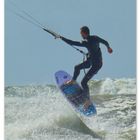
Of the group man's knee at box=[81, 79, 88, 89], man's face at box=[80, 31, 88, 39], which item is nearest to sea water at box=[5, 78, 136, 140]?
man's knee at box=[81, 79, 88, 89]

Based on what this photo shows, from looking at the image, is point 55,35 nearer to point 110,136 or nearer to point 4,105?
point 4,105

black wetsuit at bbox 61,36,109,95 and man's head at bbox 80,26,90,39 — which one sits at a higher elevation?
man's head at bbox 80,26,90,39

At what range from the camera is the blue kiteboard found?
6.64 ft

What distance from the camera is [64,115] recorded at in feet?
6.61

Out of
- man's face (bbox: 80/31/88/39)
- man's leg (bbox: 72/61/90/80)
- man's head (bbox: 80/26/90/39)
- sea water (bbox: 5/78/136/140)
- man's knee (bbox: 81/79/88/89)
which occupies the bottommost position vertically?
sea water (bbox: 5/78/136/140)

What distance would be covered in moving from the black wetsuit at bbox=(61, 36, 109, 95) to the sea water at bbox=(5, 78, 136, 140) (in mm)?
38

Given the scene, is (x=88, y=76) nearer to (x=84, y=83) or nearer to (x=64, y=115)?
(x=84, y=83)

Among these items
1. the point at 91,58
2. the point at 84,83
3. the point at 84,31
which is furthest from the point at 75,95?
the point at 84,31

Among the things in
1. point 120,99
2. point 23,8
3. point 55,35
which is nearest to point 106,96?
point 120,99

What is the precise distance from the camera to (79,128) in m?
2.02

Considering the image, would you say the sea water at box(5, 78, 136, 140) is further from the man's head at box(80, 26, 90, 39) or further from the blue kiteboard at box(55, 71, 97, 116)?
the man's head at box(80, 26, 90, 39)

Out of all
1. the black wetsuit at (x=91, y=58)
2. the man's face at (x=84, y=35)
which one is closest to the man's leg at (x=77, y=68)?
the black wetsuit at (x=91, y=58)

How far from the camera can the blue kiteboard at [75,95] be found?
79.7 inches

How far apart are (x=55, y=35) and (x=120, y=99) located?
425mm
